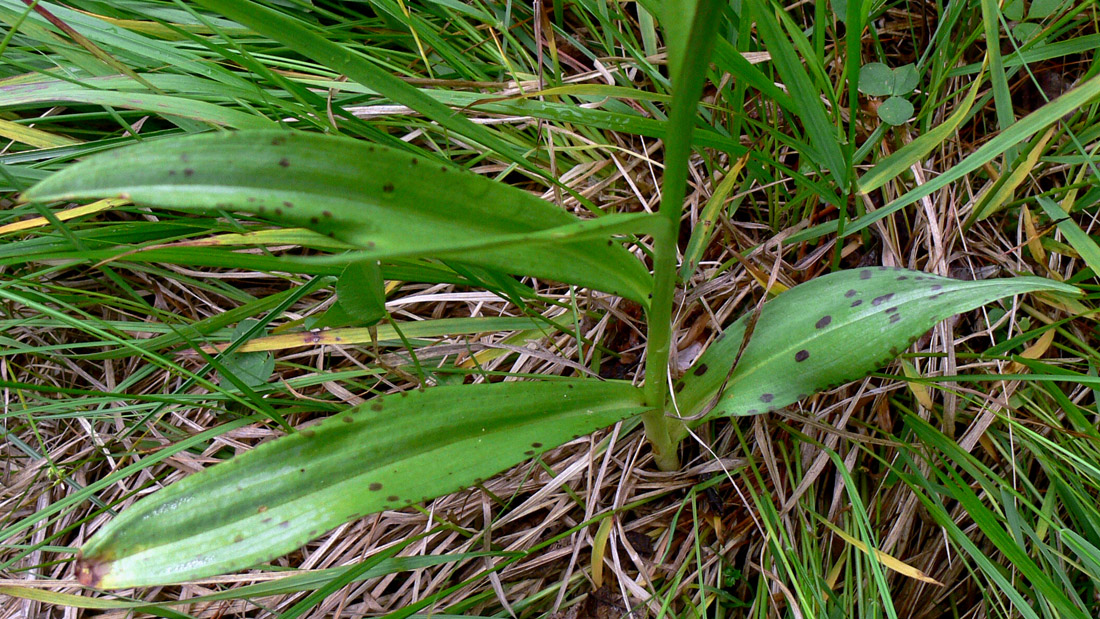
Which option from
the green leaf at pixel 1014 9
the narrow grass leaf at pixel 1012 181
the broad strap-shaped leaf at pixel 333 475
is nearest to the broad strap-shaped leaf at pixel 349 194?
the broad strap-shaped leaf at pixel 333 475

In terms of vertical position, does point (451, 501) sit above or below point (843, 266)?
below

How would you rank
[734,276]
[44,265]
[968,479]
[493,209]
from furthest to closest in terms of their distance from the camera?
[44,265]
[734,276]
[968,479]
[493,209]

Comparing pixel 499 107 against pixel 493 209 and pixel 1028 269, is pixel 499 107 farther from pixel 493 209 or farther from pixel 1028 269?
pixel 1028 269

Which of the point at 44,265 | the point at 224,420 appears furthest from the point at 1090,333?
the point at 44,265

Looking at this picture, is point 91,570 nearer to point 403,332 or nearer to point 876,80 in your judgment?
point 403,332

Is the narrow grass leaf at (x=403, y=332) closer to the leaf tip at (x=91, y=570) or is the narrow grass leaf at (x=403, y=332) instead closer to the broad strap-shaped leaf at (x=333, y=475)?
the broad strap-shaped leaf at (x=333, y=475)

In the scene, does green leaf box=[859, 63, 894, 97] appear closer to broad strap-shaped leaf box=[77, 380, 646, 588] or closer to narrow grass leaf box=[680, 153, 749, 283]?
narrow grass leaf box=[680, 153, 749, 283]

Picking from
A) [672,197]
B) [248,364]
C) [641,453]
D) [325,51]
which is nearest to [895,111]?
[672,197]
